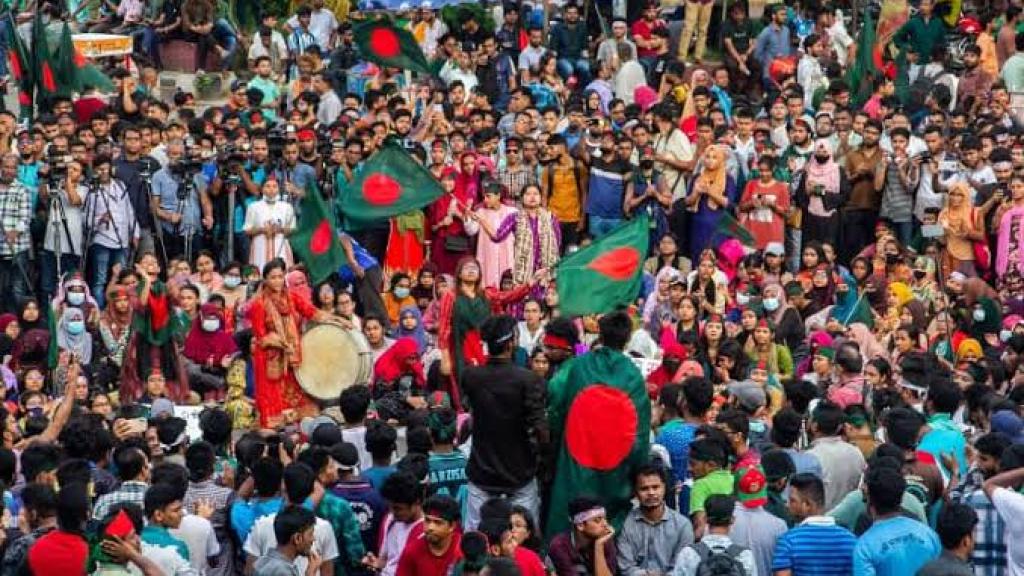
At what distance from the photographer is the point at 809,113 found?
26250 millimetres

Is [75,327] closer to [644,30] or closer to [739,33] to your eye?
[644,30]

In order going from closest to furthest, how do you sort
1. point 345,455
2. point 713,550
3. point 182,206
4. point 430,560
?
1. point 713,550
2. point 430,560
3. point 345,455
4. point 182,206

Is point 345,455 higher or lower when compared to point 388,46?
higher

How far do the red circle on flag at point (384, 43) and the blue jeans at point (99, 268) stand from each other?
3.68 m

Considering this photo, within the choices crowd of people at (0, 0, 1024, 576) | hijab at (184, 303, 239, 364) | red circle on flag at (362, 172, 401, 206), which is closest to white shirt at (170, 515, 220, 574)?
crowd of people at (0, 0, 1024, 576)

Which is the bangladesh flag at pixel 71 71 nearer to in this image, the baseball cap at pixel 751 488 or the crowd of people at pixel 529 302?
the crowd of people at pixel 529 302

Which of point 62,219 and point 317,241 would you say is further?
point 62,219

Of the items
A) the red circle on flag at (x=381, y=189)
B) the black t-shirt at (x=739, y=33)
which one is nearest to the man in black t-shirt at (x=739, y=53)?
the black t-shirt at (x=739, y=33)

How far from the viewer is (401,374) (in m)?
19.9

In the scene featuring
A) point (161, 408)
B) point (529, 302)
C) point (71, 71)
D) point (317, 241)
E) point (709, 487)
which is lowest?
point (71, 71)

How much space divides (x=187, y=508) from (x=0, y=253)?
352 inches

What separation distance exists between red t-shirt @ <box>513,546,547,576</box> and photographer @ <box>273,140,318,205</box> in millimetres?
10609

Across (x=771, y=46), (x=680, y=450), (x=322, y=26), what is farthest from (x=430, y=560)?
(x=322, y=26)

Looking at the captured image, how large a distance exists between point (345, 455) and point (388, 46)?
11.6 m
